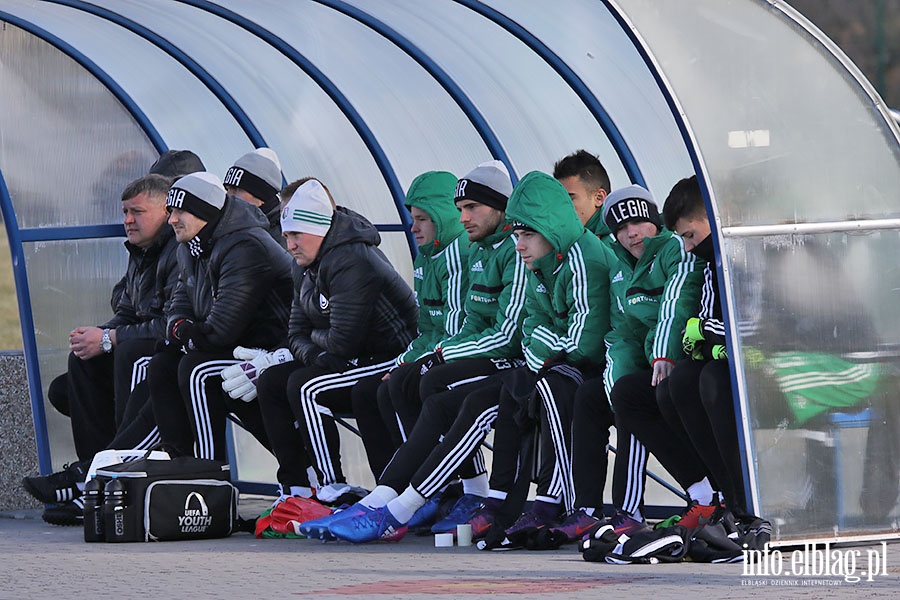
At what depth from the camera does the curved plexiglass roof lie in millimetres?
7488

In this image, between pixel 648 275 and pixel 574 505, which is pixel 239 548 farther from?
pixel 648 275

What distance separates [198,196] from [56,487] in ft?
6.53

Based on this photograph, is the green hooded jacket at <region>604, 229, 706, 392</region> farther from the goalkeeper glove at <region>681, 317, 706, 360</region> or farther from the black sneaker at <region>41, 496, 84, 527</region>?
the black sneaker at <region>41, 496, 84, 527</region>

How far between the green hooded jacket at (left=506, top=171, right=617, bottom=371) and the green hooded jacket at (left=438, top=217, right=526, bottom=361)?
258 mm

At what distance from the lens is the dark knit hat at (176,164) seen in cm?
1116

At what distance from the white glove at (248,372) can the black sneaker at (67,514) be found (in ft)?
4.19

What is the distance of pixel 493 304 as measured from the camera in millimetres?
8672

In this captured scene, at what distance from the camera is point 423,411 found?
8461mm

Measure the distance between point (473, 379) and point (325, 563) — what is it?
1.45 meters

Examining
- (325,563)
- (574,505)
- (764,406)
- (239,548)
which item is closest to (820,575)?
(764,406)

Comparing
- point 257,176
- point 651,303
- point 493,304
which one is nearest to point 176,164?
point 257,176

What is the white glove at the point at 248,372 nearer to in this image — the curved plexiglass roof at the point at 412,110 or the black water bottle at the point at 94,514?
the black water bottle at the point at 94,514

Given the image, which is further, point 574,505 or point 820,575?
point 574,505

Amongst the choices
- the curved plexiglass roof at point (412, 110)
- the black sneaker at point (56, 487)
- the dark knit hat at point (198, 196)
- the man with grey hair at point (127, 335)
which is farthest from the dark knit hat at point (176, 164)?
the black sneaker at point (56, 487)
